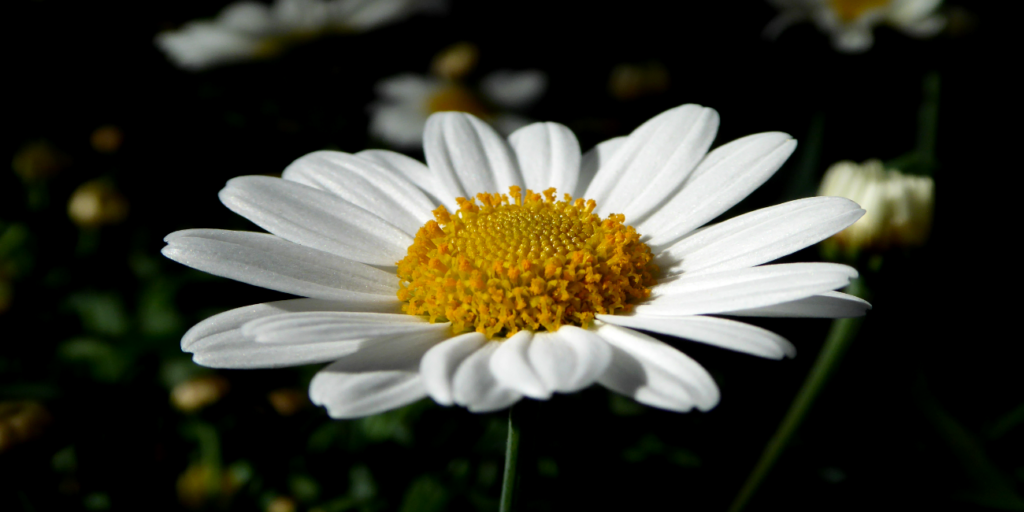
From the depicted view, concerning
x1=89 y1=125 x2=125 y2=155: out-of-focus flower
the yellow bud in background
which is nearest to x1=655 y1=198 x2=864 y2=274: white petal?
x1=89 y1=125 x2=125 y2=155: out-of-focus flower

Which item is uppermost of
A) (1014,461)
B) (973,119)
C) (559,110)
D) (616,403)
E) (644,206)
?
(559,110)

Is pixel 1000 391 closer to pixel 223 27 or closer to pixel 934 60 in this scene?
pixel 934 60

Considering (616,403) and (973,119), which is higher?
(973,119)

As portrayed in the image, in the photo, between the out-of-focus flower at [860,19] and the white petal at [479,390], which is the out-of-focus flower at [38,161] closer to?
the white petal at [479,390]

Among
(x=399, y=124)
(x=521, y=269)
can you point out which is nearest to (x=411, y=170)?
(x=521, y=269)

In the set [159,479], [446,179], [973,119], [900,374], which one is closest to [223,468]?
[159,479]

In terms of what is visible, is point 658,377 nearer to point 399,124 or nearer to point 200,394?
point 200,394

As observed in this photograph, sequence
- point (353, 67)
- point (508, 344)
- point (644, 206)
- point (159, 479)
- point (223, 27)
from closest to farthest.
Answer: point (508, 344)
point (644, 206)
point (159, 479)
point (223, 27)
point (353, 67)

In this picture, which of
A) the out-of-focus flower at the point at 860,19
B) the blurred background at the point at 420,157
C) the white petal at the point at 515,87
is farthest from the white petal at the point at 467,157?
the white petal at the point at 515,87
